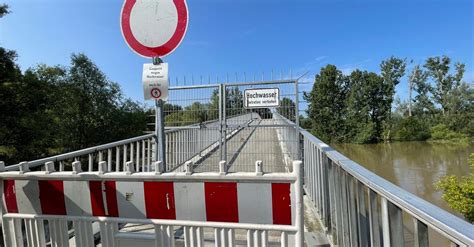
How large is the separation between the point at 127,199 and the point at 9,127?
14865 mm

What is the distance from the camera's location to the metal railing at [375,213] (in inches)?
25.7

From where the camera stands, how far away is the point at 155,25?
1622 millimetres

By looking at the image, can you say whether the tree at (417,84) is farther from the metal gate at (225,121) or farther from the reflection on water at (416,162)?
the metal gate at (225,121)

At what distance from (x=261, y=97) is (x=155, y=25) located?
2.45m

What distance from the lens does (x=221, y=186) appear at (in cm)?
131

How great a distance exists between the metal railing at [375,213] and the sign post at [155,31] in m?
1.14

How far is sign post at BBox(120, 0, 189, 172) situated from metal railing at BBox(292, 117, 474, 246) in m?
1.14

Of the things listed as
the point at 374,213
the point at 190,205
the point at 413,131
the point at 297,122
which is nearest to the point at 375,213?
the point at 374,213

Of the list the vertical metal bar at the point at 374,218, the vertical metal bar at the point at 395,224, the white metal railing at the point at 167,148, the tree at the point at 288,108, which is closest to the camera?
the vertical metal bar at the point at 395,224

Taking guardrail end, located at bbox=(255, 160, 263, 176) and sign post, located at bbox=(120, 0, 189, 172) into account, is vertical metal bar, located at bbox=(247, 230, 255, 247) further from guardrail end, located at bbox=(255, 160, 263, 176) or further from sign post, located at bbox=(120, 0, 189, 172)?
sign post, located at bbox=(120, 0, 189, 172)

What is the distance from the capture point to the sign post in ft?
5.27

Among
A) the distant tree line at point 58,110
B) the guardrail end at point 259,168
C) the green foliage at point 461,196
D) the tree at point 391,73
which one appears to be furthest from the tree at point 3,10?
the tree at point 391,73

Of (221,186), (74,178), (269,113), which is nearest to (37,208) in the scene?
(74,178)

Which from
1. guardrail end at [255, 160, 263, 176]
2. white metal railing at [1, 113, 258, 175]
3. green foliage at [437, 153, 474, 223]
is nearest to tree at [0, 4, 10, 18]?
white metal railing at [1, 113, 258, 175]
